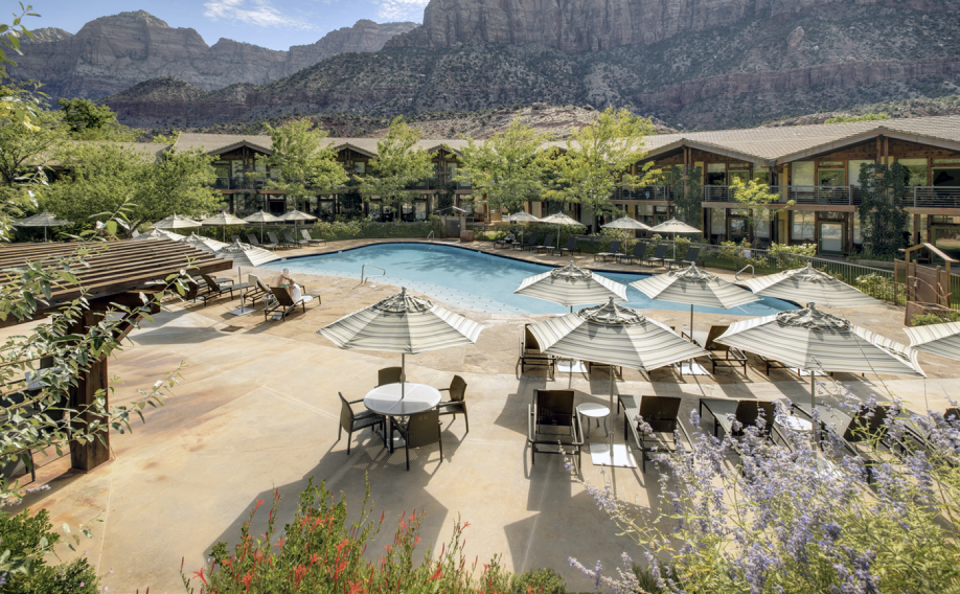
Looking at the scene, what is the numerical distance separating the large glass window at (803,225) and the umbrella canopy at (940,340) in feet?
76.6

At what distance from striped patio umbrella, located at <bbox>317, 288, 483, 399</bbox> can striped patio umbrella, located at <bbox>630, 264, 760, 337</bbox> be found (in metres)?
4.92

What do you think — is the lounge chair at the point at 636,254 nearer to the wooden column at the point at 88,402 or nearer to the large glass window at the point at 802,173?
the large glass window at the point at 802,173

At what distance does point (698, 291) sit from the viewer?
10305mm

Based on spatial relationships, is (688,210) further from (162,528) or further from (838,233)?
(162,528)

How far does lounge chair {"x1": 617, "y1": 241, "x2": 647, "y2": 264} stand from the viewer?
23.9 metres

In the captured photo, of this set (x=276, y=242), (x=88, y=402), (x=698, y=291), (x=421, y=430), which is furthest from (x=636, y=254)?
(x=88, y=402)

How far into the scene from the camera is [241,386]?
31.4 ft

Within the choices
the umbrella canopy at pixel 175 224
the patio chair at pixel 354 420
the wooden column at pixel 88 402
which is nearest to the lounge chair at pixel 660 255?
the patio chair at pixel 354 420

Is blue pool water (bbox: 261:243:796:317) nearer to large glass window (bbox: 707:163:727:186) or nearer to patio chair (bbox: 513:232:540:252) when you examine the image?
patio chair (bbox: 513:232:540:252)

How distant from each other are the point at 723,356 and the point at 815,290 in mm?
2172

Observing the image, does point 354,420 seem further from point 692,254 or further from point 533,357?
point 692,254

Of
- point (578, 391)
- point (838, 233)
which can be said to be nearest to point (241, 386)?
point (578, 391)

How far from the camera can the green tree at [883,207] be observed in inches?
909

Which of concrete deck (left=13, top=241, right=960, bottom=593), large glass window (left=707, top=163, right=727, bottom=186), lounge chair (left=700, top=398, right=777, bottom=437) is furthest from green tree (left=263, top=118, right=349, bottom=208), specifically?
lounge chair (left=700, top=398, right=777, bottom=437)
